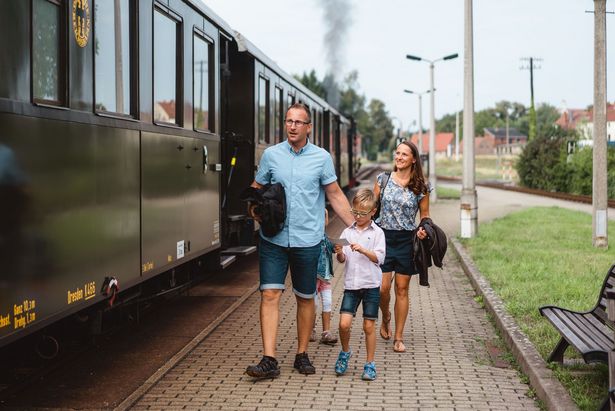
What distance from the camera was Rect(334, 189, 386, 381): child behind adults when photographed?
690cm

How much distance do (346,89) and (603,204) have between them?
136909 mm

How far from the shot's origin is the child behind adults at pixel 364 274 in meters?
6.90

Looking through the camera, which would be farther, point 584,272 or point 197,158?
point 584,272

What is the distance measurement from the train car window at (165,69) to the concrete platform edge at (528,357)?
3521 millimetres

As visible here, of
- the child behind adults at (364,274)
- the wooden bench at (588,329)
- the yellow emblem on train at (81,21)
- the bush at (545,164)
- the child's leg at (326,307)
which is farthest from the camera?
the bush at (545,164)

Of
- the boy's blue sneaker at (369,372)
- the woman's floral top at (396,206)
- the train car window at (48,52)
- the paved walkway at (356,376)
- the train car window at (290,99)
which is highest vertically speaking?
the train car window at (290,99)

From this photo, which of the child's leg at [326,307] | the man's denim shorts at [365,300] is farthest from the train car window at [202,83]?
the man's denim shorts at [365,300]

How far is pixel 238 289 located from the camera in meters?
12.1

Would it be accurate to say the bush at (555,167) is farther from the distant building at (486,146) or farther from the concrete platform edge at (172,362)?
→ the distant building at (486,146)

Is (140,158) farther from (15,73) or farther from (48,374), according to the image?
(15,73)

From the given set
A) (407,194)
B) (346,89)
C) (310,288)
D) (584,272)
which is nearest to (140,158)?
(310,288)

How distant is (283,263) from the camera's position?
6918 millimetres

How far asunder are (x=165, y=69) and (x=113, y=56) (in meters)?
1.47

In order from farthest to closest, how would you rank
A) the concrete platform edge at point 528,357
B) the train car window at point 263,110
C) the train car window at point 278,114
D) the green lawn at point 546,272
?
the train car window at point 278,114, the train car window at point 263,110, the green lawn at point 546,272, the concrete platform edge at point 528,357
